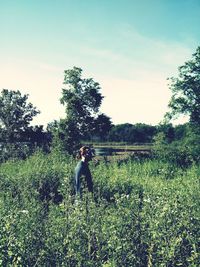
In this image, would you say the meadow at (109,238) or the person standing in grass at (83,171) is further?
the person standing in grass at (83,171)

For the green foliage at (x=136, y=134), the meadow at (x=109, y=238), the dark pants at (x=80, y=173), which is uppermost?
the green foliage at (x=136, y=134)

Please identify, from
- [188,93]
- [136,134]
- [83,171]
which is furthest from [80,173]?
[136,134]

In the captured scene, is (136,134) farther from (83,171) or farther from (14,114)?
(83,171)

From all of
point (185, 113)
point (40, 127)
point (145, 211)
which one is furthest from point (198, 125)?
point (145, 211)

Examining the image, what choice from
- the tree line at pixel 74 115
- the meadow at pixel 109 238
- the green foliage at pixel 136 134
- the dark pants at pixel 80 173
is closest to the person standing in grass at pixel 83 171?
the dark pants at pixel 80 173

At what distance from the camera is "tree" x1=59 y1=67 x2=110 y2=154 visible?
1657 inches

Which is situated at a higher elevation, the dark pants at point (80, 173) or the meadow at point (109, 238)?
the dark pants at point (80, 173)

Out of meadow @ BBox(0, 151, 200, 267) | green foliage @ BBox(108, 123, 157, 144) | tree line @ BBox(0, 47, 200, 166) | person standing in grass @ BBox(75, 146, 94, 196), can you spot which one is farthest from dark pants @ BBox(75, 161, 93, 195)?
green foliage @ BBox(108, 123, 157, 144)

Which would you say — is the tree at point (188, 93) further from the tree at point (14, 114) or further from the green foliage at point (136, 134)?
the green foliage at point (136, 134)

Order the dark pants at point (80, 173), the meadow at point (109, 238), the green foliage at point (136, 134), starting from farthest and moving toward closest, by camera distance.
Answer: the green foliage at point (136, 134) < the dark pants at point (80, 173) < the meadow at point (109, 238)

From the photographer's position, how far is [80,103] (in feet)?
142

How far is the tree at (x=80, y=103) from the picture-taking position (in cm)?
4209

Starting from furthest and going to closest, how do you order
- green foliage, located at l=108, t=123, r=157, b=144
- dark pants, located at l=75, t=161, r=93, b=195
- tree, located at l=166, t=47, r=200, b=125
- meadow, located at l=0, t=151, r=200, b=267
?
green foliage, located at l=108, t=123, r=157, b=144, tree, located at l=166, t=47, r=200, b=125, dark pants, located at l=75, t=161, r=93, b=195, meadow, located at l=0, t=151, r=200, b=267

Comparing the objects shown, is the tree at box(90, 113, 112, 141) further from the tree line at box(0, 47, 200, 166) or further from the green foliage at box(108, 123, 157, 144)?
the green foliage at box(108, 123, 157, 144)
